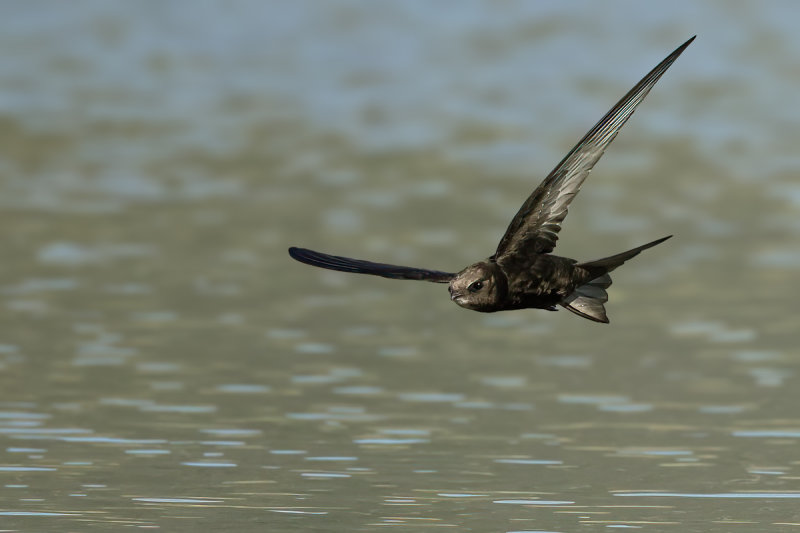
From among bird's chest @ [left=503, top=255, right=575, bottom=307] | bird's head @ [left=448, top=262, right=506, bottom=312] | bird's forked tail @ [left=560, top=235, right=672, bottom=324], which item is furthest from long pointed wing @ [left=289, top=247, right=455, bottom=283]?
bird's forked tail @ [left=560, top=235, right=672, bottom=324]

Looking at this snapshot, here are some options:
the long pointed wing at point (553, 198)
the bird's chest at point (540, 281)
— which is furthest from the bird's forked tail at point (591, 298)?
the long pointed wing at point (553, 198)

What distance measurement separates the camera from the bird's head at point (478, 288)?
10336 mm

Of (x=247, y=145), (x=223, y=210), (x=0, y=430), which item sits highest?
(x=247, y=145)

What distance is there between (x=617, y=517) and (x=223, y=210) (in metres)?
31.4

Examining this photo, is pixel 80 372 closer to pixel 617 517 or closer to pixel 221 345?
pixel 221 345

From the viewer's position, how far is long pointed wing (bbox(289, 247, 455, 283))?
34.9 feet

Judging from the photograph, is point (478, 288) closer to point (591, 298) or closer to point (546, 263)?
point (546, 263)

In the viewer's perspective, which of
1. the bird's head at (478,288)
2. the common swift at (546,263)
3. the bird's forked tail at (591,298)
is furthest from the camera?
the bird's forked tail at (591,298)

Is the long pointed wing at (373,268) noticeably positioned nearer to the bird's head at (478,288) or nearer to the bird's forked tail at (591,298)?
the bird's head at (478,288)

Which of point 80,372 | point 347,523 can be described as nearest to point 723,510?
point 347,523

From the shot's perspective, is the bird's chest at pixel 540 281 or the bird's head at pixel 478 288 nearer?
the bird's head at pixel 478 288

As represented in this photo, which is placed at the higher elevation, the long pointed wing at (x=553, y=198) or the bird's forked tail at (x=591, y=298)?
the long pointed wing at (x=553, y=198)

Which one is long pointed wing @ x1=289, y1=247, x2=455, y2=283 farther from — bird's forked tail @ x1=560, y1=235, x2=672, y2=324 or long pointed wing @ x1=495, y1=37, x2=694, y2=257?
bird's forked tail @ x1=560, y1=235, x2=672, y2=324

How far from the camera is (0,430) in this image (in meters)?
17.9
